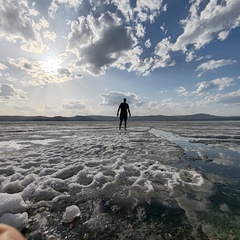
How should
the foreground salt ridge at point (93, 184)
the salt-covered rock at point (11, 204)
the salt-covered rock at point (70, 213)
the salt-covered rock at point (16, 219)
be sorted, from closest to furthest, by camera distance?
the salt-covered rock at point (16, 219)
the salt-covered rock at point (70, 213)
the salt-covered rock at point (11, 204)
the foreground salt ridge at point (93, 184)

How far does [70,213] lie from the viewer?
284 cm

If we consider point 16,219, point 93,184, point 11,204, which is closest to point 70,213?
point 16,219

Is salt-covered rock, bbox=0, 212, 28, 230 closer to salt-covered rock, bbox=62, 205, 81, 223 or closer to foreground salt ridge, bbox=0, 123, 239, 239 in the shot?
foreground salt ridge, bbox=0, 123, 239, 239

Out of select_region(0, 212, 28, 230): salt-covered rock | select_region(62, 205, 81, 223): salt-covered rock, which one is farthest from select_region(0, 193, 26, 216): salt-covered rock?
select_region(62, 205, 81, 223): salt-covered rock

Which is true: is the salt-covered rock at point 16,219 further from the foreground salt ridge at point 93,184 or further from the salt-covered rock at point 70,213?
the salt-covered rock at point 70,213

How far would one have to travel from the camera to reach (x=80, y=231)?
240 centimetres

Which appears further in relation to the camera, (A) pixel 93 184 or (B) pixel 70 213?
(A) pixel 93 184

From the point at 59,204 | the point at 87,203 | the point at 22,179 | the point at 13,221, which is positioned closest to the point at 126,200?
the point at 87,203

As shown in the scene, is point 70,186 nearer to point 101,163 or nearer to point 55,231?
point 55,231

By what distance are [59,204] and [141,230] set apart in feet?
4.80

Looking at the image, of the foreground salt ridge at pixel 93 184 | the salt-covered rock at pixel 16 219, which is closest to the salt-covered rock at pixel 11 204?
the foreground salt ridge at pixel 93 184

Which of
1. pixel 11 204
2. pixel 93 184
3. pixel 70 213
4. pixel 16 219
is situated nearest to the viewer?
pixel 16 219

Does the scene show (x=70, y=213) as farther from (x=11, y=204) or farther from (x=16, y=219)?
(x=11, y=204)

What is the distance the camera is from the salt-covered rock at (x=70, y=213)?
267 cm
